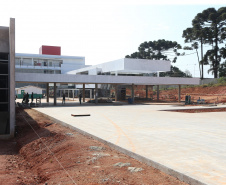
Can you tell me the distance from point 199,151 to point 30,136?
30.6ft

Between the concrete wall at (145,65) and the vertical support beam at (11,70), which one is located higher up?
the concrete wall at (145,65)

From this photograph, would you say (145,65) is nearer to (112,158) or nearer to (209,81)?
(209,81)

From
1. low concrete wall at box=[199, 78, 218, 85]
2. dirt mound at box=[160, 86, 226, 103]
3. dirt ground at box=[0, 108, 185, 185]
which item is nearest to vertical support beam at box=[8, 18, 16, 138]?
dirt ground at box=[0, 108, 185, 185]

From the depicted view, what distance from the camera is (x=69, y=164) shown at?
7.73m

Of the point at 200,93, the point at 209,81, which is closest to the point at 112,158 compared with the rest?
the point at 200,93

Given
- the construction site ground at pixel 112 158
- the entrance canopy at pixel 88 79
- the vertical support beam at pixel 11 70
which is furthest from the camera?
the entrance canopy at pixel 88 79

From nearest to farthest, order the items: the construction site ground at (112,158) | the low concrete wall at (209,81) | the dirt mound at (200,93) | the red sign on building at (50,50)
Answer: the construction site ground at (112,158) < the dirt mound at (200,93) < the low concrete wall at (209,81) < the red sign on building at (50,50)

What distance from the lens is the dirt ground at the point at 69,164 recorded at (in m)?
6.13

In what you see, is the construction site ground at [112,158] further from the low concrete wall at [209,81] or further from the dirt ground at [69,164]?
the low concrete wall at [209,81]

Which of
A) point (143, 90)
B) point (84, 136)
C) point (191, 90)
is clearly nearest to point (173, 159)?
point (84, 136)

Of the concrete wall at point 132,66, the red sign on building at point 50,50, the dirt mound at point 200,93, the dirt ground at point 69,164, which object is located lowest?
the dirt ground at point 69,164

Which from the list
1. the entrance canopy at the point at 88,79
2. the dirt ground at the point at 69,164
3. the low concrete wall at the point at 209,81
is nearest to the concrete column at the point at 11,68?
the dirt ground at the point at 69,164

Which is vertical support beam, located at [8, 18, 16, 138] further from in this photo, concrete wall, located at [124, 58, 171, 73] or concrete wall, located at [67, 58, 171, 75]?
concrete wall, located at [124, 58, 171, 73]

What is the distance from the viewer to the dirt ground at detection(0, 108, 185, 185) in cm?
613
